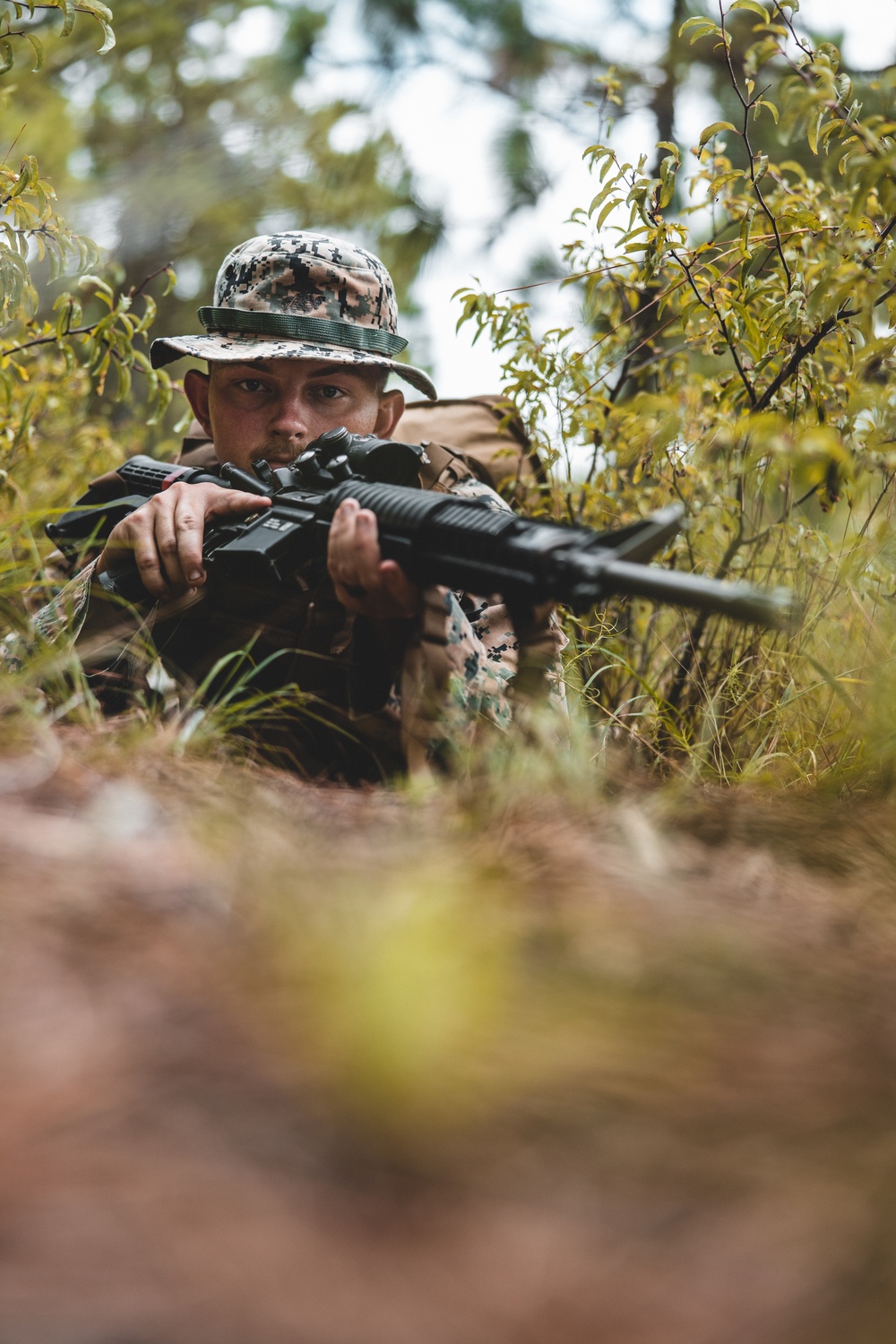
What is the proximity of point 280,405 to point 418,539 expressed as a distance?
0.98m

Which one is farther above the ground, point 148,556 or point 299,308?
point 299,308

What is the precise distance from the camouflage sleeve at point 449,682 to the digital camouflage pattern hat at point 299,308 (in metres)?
0.94

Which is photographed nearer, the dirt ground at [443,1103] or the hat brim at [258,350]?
the dirt ground at [443,1103]

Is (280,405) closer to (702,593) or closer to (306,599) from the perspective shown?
(306,599)

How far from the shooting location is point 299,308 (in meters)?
2.65

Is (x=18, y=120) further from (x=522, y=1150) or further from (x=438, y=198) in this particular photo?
(x=522, y=1150)

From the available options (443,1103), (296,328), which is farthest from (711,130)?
(443,1103)

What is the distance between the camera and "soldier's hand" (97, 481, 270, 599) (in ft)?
6.84

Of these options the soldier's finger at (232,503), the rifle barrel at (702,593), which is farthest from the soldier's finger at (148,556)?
the rifle barrel at (702,593)

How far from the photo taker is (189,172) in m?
11.2

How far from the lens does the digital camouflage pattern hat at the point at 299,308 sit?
2547 mm

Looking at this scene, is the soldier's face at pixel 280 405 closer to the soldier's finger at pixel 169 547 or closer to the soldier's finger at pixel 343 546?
the soldier's finger at pixel 169 547

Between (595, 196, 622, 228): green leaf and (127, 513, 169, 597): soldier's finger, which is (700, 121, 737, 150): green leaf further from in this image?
(127, 513, 169, 597): soldier's finger

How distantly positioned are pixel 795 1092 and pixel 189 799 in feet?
2.75
